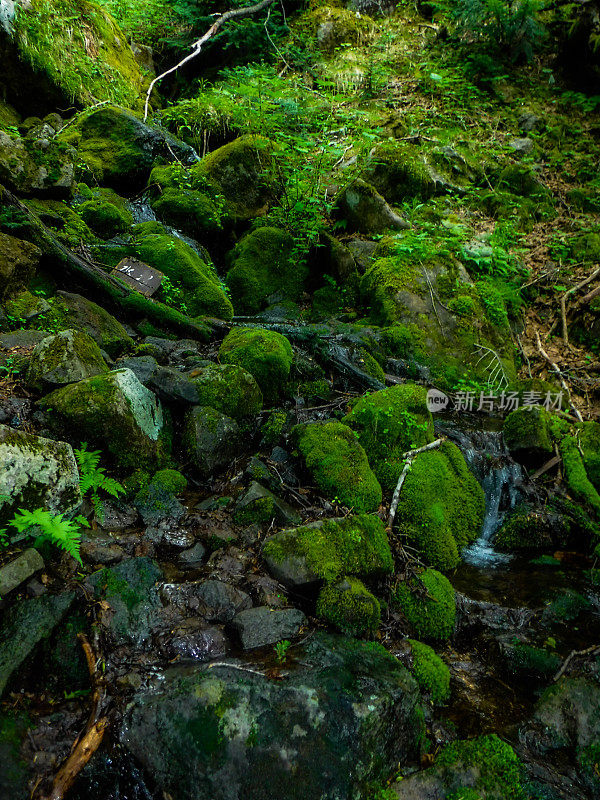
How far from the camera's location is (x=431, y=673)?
9.37 ft

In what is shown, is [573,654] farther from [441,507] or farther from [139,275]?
[139,275]

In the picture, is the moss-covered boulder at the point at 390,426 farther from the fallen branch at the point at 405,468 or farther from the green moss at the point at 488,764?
the green moss at the point at 488,764

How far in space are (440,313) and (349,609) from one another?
20.2 feet

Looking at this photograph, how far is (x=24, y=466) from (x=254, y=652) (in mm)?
1785

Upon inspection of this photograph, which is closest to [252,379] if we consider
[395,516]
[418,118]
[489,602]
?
[395,516]

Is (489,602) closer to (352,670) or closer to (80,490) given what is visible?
(352,670)

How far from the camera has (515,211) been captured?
1019 cm

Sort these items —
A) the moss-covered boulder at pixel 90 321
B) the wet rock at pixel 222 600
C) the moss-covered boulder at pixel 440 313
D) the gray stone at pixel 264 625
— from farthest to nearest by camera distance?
the moss-covered boulder at pixel 440 313 < the moss-covered boulder at pixel 90 321 < the wet rock at pixel 222 600 < the gray stone at pixel 264 625

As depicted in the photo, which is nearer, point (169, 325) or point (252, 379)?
point (252, 379)

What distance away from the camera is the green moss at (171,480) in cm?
361

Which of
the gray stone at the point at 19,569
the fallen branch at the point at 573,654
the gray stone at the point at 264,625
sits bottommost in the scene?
the fallen branch at the point at 573,654

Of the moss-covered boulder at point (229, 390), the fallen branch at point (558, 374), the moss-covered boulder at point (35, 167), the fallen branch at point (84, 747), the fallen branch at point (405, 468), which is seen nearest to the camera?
the fallen branch at point (84, 747)

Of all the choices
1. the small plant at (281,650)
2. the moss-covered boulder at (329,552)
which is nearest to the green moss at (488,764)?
the small plant at (281,650)

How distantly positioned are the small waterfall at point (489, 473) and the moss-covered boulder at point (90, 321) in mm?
4281
